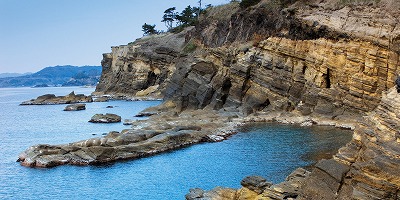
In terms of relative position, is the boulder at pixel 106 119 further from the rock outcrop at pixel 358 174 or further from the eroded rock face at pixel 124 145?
the rock outcrop at pixel 358 174

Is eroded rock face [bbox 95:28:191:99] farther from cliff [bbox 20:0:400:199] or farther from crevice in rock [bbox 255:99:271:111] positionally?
crevice in rock [bbox 255:99:271:111]

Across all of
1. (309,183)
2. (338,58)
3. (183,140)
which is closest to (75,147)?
(183,140)

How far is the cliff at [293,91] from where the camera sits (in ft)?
76.5

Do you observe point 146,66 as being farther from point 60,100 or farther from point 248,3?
point 248,3

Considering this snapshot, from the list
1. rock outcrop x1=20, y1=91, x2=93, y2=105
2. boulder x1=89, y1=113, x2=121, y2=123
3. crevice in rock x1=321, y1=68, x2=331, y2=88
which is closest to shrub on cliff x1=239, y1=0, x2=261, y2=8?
crevice in rock x1=321, y1=68, x2=331, y2=88

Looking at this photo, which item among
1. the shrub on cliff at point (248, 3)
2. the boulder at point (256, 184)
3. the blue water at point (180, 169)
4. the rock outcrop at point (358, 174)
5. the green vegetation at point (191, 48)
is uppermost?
the shrub on cliff at point (248, 3)

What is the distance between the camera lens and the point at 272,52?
7150 cm

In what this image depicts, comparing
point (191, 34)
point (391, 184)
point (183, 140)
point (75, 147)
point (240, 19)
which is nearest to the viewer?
point (391, 184)

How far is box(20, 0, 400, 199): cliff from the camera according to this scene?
23.3 metres

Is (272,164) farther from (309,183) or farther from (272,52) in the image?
(272,52)

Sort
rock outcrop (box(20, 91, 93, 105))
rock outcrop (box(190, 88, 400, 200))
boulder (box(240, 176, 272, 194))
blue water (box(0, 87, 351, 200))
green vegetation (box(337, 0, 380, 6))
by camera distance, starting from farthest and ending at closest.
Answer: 1. rock outcrop (box(20, 91, 93, 105))
2. green vegetation (box(337, 0, 380, 6))
3. blue water (box(0, 87, 351, 200))
4. boulder (box(240, 176, 272, 194))
5. rock outcrop (box(190, 88, 400, 200))

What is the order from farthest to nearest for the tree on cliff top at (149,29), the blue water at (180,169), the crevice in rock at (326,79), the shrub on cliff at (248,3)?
the tree on cliff top at (149,29) → the shrub on cliff at (248,3) → the crevice in rock at (326,79) → the blue water at (180,169)

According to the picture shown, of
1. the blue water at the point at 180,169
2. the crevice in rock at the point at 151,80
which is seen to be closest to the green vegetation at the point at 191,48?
the crevice in rock at the point at 151,80

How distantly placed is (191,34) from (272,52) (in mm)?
42940
